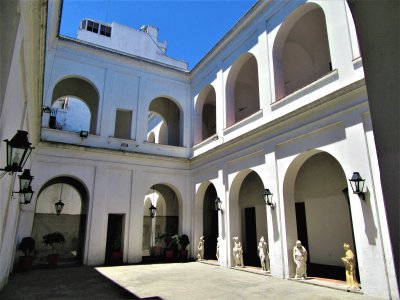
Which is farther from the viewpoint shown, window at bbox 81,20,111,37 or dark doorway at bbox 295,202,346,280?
window at bbox 81,20,111,37

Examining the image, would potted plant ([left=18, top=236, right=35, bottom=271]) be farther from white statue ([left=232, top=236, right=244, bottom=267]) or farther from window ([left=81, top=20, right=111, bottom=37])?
window ([left=81, top=20, right=111, bottom=37])

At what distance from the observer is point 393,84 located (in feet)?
4.42

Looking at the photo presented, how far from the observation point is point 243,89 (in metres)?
16.5

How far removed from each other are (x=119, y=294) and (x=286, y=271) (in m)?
4.93

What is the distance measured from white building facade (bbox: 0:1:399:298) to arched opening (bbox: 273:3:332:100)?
5cm

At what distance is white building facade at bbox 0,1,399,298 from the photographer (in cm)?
833

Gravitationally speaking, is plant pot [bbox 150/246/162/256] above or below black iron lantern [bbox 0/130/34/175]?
below

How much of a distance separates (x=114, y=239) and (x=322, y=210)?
31.1ft

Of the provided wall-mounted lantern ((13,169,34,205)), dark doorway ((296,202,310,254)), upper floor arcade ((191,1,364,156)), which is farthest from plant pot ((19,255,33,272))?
dark doorway ((296,202,310,254))

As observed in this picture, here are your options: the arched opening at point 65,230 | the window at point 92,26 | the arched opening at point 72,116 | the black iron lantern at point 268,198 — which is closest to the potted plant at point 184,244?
the arched opening at point 65,230

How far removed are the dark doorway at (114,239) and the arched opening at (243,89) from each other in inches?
280

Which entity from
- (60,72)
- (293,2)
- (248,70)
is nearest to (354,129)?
(293,2)

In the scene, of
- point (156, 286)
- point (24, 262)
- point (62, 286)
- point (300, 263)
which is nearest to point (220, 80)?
point (300, 263)

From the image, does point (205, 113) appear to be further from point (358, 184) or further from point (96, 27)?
point (96, 27)
